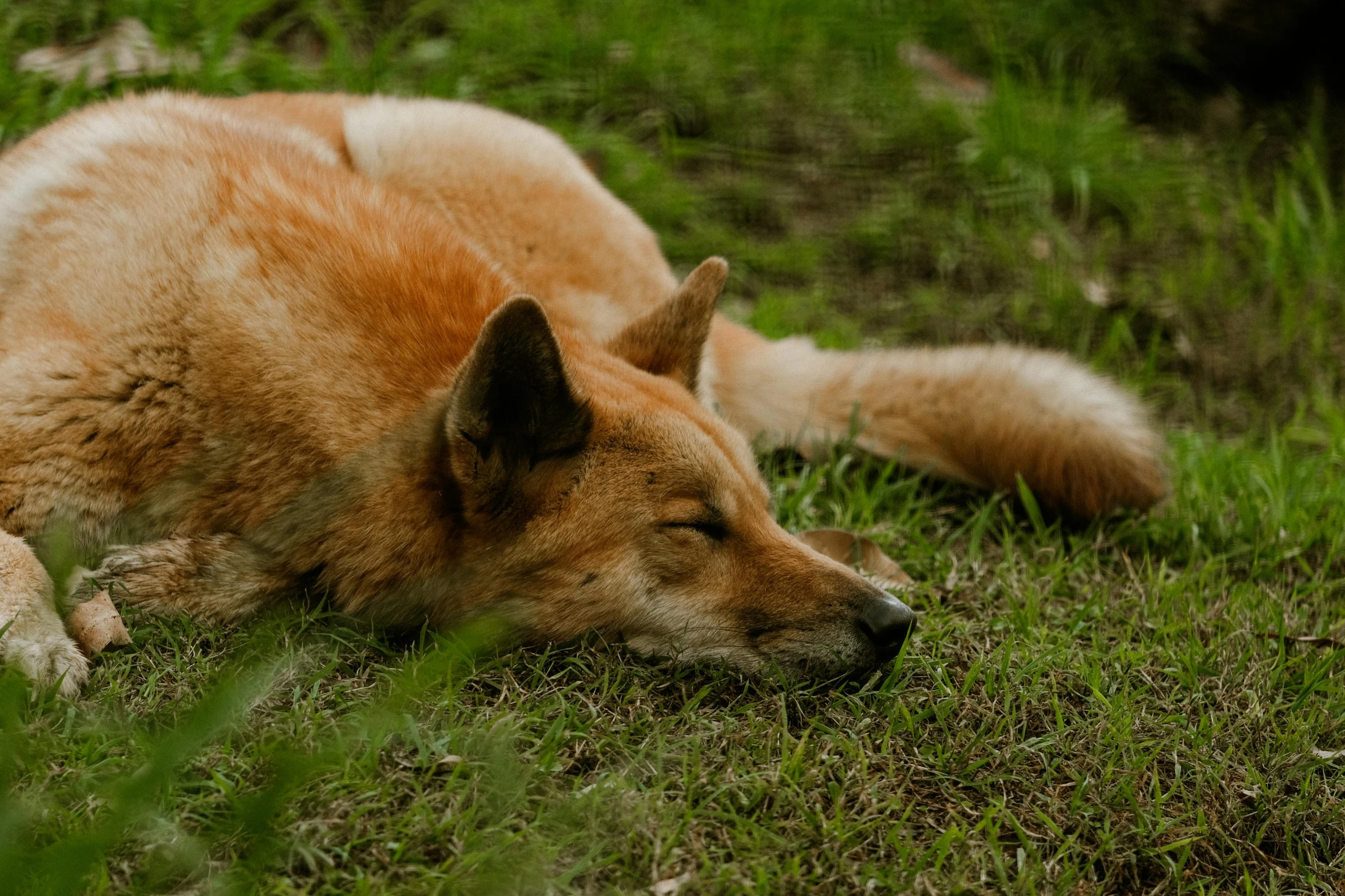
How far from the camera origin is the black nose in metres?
2.87

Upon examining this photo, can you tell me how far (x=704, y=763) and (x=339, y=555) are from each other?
0.96m

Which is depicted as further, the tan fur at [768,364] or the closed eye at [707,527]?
the tan fur at [768,364]

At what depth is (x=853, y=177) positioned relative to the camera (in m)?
6.68

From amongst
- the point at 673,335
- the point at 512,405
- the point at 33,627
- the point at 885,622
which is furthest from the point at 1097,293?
the point at 33,627

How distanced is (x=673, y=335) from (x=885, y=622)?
3.48ft

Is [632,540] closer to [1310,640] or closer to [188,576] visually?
[188,576]

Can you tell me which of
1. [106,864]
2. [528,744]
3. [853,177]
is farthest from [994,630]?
[853,177]

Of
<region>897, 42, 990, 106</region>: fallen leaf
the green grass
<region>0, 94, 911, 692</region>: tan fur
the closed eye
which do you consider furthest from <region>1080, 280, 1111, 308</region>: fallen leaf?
the closed eye

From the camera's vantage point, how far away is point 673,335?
3.45 meters

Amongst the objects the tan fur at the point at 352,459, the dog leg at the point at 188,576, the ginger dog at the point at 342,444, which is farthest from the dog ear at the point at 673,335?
the dog leg at the point at 188,576

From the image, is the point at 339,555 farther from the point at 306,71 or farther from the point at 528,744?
the point at 306,71

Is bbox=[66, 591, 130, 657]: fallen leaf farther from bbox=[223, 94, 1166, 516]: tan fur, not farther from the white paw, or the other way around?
bbox=[223, 94, 1166, 516]: tan fur

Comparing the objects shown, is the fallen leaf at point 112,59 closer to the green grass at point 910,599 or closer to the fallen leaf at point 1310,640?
the green grass at point 910,599

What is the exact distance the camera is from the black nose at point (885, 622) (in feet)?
9.41
